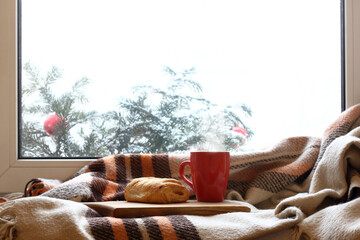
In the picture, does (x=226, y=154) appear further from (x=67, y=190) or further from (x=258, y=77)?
(x=258, y=77)

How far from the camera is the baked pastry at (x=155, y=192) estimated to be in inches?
34.3

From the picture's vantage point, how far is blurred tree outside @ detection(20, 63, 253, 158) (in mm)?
1321

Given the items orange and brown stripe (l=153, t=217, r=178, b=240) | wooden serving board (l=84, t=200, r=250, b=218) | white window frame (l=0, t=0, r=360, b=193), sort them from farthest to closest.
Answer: white window frame (l=0, t=0, r=360, b=193) → wooden serving board (l=84, t=200, r=250, b=218) → orange and brown stripe (l=153, t=217, r=178, b=240)

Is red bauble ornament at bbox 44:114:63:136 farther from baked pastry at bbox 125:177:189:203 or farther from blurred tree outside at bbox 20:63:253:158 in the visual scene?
baked pastry at bbox 125:177:189:203

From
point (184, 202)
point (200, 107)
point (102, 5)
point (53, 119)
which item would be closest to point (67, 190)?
point (184, 202)

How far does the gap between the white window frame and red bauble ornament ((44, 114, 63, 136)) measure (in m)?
0.09

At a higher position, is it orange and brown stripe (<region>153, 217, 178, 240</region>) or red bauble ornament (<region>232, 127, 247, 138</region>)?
red bauble ornament (<region>232, 127, 247, 138</region>)

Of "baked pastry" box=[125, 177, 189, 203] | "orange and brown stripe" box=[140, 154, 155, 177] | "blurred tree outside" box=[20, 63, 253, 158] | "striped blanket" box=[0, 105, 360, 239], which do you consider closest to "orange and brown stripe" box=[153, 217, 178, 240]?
"striped blanket" box=[0, 105, 360, 239]

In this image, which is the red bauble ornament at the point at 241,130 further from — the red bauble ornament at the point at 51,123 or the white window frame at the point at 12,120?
the red bauble ornament at the point at 51,123

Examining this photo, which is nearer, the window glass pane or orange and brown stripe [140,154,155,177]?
orange and brown stripe [140,154,155,177]

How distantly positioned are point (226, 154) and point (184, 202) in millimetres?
131

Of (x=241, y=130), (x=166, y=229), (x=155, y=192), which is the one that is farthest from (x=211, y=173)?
(x=241, y=130)

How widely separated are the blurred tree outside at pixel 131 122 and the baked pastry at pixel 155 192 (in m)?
0.40

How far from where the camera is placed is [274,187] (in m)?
1.07
